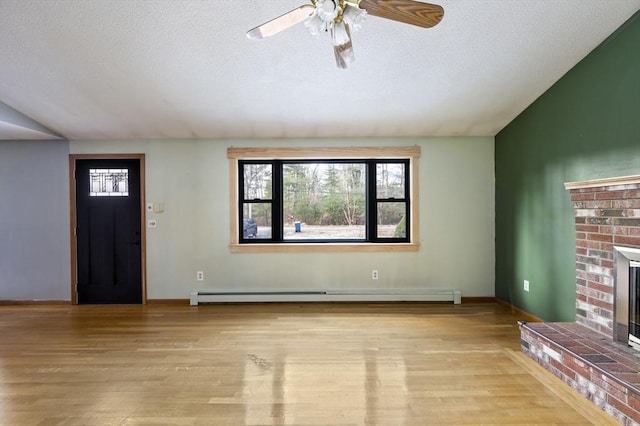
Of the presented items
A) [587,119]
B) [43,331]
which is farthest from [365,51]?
[43,331]

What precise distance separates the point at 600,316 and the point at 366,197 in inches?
111

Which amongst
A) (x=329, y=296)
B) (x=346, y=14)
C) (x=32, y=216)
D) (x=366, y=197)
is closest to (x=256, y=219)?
(x=329, y=296)

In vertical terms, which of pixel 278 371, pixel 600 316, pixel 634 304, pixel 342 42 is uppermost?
pixel 342 42

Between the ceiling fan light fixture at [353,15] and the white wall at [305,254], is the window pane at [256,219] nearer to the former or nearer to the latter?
Answer: the white wall at [305,254]

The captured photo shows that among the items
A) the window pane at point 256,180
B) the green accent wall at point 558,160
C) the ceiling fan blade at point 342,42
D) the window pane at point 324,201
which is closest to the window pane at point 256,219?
the window pane at point 256,180

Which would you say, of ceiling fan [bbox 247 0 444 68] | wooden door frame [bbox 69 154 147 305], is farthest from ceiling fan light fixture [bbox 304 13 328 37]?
wooden door frame [bbox 69 154 147 305]

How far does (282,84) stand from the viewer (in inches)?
140

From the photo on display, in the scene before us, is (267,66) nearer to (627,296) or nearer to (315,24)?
(315,24)

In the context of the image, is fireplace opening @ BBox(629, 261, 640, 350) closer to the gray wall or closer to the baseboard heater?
the baseboard heater

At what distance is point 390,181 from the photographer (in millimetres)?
4938

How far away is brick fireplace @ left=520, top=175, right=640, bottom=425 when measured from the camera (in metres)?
2.23

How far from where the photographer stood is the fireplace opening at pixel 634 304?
2.55 metres

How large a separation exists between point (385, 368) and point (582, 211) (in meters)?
2.15

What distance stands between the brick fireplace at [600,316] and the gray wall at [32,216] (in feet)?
18.1
